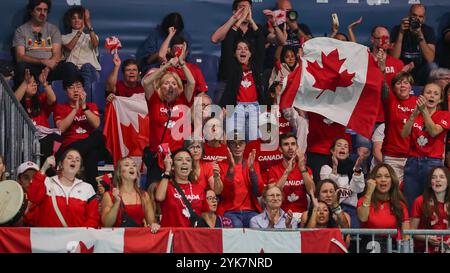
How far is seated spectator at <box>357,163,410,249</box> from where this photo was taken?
13.2 meters

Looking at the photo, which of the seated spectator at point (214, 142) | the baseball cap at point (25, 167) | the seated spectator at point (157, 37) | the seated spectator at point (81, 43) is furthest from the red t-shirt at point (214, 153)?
the baseball cap at point (25, 167)

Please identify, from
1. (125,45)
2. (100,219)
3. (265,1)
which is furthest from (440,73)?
(100,219)

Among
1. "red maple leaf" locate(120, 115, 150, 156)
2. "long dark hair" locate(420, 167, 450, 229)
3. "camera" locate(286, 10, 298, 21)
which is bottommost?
"long dark hair" locate(420, 167, 450, 229)

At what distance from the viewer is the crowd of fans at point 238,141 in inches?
511

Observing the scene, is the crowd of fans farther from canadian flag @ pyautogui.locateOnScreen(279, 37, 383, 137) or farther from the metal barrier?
the metal barrier

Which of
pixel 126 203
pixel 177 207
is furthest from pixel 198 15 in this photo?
pixel 126 203

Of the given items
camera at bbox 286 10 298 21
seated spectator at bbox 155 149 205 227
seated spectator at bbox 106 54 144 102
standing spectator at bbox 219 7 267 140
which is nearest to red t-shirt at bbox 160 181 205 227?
seated spectator at bbox 155 149 205 227

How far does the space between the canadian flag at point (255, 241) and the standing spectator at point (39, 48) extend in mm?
3738

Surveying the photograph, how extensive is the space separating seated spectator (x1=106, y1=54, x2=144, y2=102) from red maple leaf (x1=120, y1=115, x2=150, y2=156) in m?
0.37

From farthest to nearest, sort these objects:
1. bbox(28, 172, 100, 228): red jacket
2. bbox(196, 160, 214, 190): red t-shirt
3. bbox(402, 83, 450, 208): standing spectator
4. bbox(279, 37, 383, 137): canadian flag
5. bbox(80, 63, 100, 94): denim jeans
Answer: bbox(80, 63, 100, 94): denim jeans < bbox(279, 37, 383, 137): canadian flag < bbox(402, 83, 450, 208): standing spectator < bbox(196, 160, 214, 190): red t-shirt < bbox(28, 172, 100, 228): red jacket

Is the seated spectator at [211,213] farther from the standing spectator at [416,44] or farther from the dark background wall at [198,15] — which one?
the standing spectator at [416,44]

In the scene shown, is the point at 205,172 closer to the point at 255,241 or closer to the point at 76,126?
the point at 255,241
